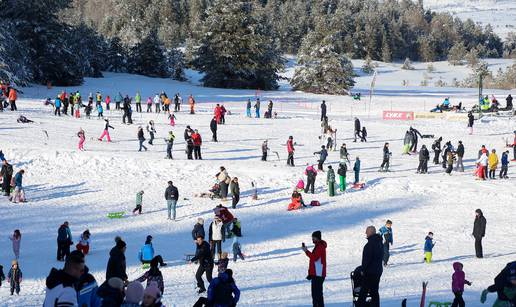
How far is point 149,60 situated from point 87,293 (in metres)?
67.8

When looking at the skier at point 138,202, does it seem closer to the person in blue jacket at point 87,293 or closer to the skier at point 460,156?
the skier at point 460,156

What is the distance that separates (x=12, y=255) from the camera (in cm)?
1675

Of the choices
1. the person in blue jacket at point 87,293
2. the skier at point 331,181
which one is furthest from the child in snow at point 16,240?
the skier at point 331,181

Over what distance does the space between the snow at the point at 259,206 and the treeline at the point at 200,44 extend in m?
18.0

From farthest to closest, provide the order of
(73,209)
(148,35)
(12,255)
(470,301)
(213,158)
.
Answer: (148,35) → (213,158) → (73,209) → (12,255) → (470,301)

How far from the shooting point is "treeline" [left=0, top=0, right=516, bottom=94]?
5428 cm

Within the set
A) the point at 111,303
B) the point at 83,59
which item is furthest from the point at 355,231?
the point at 83,59

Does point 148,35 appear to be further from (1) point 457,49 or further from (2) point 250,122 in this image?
(1) point 457,49

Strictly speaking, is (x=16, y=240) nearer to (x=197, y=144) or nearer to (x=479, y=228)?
(x=479, y=228)

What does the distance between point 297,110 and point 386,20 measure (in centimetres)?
8938

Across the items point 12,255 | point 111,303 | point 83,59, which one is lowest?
point 12,255

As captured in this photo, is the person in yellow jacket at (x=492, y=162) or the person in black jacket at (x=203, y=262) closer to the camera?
the person in black jacket at (x=203, y=262)

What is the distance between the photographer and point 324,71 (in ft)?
198

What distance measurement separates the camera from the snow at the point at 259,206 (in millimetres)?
14305
